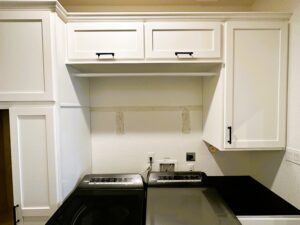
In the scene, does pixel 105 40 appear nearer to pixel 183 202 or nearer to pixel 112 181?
pixel 112 181

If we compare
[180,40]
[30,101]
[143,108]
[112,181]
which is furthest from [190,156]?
[30,101]

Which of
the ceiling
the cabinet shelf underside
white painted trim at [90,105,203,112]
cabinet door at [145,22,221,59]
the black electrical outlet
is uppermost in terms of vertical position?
the ceiling

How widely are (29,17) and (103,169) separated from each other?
1.36 metres

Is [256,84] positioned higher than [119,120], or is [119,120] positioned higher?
[256,84]

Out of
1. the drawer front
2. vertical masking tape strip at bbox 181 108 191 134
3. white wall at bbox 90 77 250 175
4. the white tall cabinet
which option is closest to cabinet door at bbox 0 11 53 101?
the white tall cabinet

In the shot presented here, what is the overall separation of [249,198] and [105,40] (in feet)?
5.21

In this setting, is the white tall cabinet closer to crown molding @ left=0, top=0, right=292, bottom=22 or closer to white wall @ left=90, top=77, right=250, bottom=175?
crown molding @ left=0, top=0, right=292, bottom=22

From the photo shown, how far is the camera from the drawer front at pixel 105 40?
1360 mm

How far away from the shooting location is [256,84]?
4.50 ft

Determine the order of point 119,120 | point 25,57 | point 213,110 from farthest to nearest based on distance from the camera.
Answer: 1. point 119,120
2. point 213,110
3. point 25,57

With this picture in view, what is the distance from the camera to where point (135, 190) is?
149 cm

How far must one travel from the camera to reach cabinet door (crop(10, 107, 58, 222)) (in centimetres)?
117

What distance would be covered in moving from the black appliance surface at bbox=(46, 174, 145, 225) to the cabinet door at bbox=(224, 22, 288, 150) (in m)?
0.79

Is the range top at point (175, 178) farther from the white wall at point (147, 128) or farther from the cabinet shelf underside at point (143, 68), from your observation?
the cabinet shelf underside at point (143, 68)
